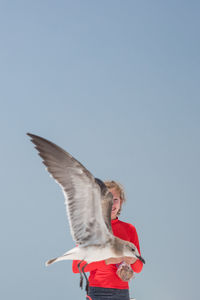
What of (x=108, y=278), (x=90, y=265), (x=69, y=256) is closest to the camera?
(x=69, y=256)

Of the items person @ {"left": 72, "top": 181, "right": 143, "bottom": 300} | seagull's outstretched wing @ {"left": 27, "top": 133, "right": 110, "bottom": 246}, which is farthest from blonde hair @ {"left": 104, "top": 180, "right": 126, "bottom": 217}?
seagull's outstretched wing @ {"left": 27, "top": 133, "right": 110, "bottom": 246}

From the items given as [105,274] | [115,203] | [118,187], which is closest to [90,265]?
[105,274]

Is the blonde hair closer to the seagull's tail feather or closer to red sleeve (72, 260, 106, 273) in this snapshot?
red sleeve (72, 260, 106, 273)

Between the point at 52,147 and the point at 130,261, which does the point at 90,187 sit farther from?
the point at 130,261

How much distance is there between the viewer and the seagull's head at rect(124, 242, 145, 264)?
407 cm

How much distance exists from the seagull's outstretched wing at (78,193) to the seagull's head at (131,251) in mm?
216

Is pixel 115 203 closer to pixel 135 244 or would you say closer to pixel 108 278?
pixel 135 244

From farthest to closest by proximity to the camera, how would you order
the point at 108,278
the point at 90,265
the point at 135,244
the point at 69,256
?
the point at 135,244, the point at 108,278, the point at 90,265, the point at 69,256

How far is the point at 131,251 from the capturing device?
13.6 ft

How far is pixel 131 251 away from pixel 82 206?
0.61 metres

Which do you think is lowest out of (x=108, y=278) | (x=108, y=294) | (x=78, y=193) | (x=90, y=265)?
(x=108, y=294)

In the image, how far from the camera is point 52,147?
13.1ft

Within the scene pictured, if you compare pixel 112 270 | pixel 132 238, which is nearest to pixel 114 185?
pixel 132 238

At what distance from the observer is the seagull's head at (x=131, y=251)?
160 inches
